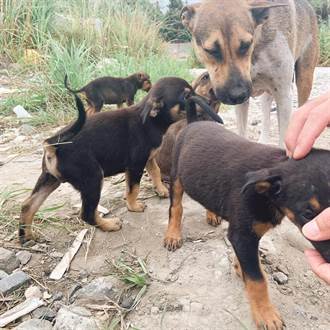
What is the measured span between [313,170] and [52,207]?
2642mm

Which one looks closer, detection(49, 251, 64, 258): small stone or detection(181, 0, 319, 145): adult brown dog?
detection(49, 251, 64, 258): small stone

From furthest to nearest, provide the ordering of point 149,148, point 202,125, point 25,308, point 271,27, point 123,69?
point 123,69, point 271,27, point 149,148, point 202,125, point 25,308

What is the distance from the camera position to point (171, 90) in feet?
14.6

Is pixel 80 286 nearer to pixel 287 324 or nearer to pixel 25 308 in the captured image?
pixel 25 308

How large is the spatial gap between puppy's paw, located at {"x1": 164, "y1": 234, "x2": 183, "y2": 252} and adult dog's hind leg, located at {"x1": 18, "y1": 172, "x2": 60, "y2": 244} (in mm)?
962

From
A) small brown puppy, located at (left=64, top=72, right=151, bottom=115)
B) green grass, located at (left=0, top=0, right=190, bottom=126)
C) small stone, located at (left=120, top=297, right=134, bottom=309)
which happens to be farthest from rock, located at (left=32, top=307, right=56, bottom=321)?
green grass, located at (left=0, top=0, right=190, bottom=126)

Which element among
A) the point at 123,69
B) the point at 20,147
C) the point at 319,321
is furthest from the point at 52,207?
the point at 123,69

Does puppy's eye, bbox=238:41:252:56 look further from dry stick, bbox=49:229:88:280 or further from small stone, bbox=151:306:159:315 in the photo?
small stone, bbox=151:306:159:315

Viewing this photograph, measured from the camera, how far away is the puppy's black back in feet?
9.98

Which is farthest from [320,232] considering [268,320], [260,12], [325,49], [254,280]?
[325,49]

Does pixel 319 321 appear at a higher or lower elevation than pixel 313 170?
lower

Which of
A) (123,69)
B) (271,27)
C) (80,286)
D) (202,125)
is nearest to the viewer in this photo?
(80,286)

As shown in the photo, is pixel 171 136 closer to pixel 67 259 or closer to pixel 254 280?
pixel 67 259

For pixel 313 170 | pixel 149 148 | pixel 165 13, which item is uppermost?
pixel 313 170
